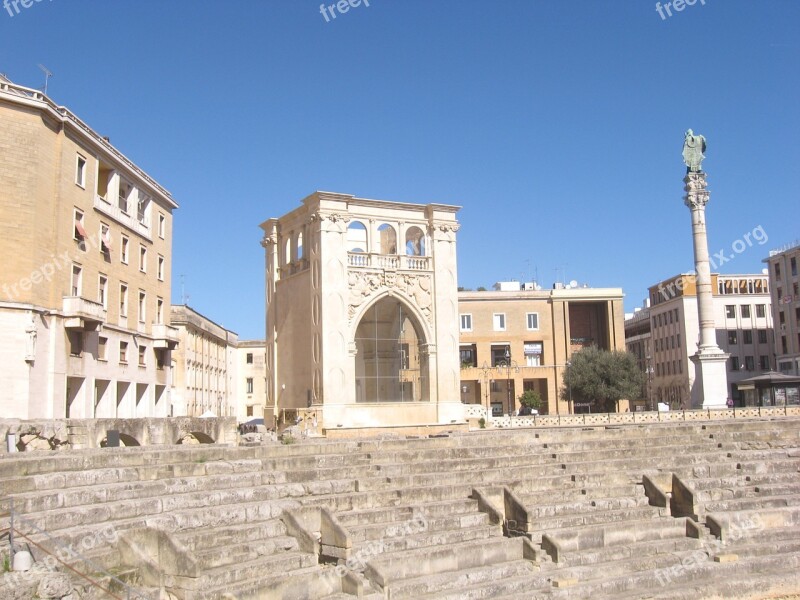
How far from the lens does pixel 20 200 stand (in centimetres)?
2642

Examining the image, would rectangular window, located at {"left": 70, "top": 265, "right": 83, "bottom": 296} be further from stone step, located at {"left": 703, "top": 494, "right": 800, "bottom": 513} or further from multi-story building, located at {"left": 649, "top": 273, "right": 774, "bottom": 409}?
multi-story building, located at {"left": 649, "top": 273, "right": 774, "bottom": 409}

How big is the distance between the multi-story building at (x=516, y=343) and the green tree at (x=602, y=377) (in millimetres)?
1796

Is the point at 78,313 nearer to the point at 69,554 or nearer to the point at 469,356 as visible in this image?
the point at 69,554

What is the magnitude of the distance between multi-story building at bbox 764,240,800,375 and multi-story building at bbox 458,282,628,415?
1415 centimetres

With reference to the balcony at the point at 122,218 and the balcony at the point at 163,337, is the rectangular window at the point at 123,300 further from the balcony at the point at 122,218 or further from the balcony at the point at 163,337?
the balcony at the point at 163,337

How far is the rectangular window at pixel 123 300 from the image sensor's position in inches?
1316

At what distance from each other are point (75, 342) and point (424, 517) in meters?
18.5

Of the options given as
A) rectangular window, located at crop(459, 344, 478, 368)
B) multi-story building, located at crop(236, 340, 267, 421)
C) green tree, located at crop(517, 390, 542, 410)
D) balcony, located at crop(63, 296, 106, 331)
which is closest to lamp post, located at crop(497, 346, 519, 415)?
green tree, located at crop(517, 390, 542, 410)

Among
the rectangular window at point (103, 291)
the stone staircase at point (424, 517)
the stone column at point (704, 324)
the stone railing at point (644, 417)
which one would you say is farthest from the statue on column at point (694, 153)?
the rectangular window at point (103, 291)

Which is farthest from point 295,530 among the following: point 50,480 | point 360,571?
point 50,480

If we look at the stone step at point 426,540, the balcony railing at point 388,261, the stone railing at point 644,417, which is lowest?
the stone step at point 426,540

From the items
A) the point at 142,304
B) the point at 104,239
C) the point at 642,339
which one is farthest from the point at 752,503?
the point at 642,339

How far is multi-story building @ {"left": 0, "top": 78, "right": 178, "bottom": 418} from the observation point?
2612cm

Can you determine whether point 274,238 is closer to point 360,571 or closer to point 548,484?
point 548,484
